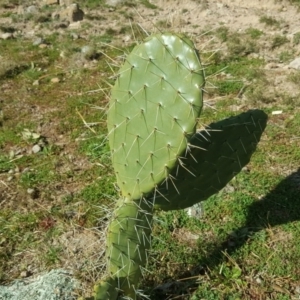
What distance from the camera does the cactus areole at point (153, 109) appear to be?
211 cm

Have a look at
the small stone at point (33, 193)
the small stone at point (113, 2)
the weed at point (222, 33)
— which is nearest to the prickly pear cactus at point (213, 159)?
the small stone at point (33, 193)

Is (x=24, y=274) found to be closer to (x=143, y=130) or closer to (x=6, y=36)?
(x=143, y=130)

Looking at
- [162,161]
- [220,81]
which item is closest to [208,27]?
[220,81]

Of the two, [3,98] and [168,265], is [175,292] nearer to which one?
[168,265]

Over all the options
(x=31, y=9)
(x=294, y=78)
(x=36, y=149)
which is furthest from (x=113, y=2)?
(x=36, y=149)

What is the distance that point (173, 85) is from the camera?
7.09 feet

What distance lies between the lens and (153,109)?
224cm

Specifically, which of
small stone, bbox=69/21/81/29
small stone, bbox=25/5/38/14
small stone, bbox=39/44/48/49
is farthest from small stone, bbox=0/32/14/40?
small stone, bbox=25/5/38/14

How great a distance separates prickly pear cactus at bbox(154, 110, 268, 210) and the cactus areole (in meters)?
0.35

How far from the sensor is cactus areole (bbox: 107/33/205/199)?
211 cm

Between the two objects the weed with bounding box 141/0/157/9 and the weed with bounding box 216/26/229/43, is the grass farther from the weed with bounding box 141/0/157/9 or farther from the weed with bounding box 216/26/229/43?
the weed with bounding box 141/0/157/9

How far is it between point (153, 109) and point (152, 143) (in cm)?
15

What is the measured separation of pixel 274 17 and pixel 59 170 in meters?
4.93

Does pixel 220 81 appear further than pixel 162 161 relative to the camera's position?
Yes
